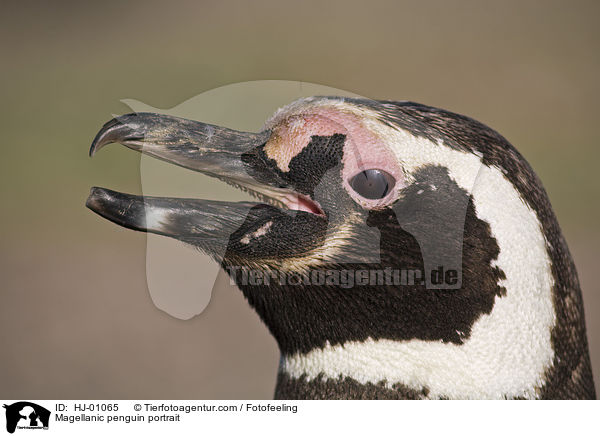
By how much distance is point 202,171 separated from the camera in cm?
136

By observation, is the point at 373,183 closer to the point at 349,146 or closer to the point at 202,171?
the point at 349,146

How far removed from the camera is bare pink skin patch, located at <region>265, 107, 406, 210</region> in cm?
129

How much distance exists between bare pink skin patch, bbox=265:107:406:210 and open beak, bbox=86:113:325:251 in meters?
0.06

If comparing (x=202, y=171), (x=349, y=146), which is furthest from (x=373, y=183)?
(x=202, y=171)

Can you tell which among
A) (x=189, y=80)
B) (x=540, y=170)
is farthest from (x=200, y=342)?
(x=540, y=170)

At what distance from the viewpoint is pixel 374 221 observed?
1307mm

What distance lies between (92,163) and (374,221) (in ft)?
10.2

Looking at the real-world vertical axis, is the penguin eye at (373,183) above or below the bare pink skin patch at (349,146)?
below

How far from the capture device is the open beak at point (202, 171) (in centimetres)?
131

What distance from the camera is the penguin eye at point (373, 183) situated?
129 centimetres

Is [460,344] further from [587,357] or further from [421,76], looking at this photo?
[421,76]

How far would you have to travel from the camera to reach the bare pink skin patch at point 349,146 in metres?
1.29

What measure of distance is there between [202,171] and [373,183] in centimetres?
33

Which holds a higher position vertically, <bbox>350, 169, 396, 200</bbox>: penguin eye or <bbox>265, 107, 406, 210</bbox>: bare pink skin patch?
<bbox>265, 107, 406, 210</bbox>: bare pink skin patch
